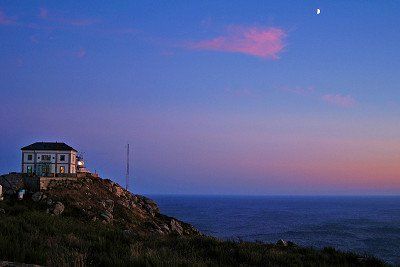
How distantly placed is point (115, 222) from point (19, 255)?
33.1 metres

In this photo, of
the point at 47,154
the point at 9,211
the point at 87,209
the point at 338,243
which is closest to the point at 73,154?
the point at 47,154

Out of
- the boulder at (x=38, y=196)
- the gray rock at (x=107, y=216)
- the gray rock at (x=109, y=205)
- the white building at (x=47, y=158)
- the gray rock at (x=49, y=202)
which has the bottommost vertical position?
the gray rock at (x=107, y=216)

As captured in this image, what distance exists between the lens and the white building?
6025 centimetres

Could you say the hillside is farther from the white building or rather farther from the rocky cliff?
the white building

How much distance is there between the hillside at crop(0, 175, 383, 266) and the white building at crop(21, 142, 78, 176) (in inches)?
213

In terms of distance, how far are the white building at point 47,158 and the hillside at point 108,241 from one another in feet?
17.8

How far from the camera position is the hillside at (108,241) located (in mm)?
12719

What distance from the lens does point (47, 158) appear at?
61000mm

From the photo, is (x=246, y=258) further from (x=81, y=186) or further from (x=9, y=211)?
(x=81, y=186)

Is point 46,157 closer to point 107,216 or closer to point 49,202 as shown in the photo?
point 49,202

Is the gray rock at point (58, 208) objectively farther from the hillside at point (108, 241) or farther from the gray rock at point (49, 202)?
the gray rock at point (49, 202)

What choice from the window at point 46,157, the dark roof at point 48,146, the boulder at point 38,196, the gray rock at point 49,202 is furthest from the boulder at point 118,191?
the gray rock at point 49,202

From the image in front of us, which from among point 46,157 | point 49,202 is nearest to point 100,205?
point 49,202

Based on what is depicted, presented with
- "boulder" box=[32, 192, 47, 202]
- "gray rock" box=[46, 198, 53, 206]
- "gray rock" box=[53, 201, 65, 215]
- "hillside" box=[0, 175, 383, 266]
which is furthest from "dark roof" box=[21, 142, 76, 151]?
"gray rock" box=[53, 201, 65, 215]
